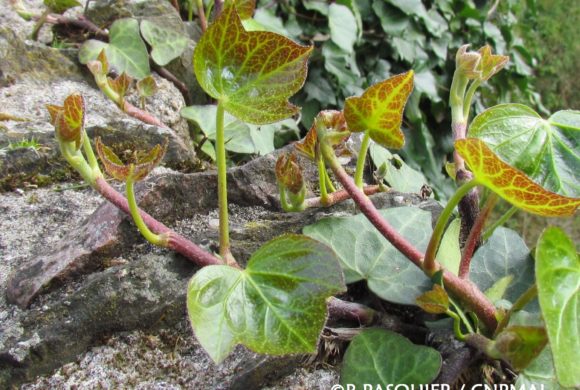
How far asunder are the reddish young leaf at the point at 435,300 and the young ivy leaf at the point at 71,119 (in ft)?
1.24

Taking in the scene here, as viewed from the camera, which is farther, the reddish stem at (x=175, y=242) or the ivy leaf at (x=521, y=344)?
the reddish stem at (x=175, y=242)

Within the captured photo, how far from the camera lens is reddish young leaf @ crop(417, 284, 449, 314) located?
491mm

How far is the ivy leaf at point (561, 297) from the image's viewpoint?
39 centimetres

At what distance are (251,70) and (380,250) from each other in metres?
0.25

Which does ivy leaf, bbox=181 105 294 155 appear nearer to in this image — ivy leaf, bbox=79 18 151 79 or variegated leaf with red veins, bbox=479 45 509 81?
ivy leaf, bbox=79 18 151 79

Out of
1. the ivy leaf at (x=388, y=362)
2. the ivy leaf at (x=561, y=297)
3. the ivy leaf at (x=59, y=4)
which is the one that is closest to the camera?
the ivy leaf at (x=561, y=297)

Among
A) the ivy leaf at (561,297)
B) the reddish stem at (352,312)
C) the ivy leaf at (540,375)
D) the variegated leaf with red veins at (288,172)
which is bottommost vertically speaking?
the reddish stem at (352,312)

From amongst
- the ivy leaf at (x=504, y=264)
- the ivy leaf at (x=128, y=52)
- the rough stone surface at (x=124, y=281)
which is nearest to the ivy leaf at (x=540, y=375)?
the ivy leaf at (x=504, y=264)

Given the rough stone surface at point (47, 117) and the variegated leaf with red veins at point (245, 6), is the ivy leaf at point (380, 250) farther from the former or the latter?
the variegated leaf with red veins at point (245, 6)

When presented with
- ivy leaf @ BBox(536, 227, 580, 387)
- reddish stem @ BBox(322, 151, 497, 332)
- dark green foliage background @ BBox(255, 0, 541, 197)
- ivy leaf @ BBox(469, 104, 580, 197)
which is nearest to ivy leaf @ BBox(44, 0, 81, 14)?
dark green foliage background @ BBox(255, 0, 541, 197)

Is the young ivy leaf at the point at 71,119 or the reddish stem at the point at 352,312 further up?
the young ivy leaf at the point at 71,119

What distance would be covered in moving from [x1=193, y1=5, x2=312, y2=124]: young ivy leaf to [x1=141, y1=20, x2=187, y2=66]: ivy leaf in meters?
0.65

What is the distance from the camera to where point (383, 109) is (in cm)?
54

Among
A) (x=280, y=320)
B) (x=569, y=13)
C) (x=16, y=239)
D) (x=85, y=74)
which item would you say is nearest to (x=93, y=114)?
(x=85, y=74)
